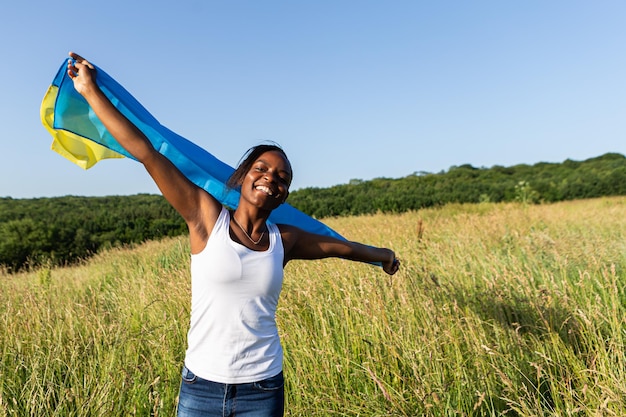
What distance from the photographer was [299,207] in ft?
86.8

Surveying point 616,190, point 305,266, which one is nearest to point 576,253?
point 305,266

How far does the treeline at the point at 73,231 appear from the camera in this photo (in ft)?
70.6

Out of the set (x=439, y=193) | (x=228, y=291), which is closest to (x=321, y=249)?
(x=228, y=291)

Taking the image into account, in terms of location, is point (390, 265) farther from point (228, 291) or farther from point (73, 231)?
point (73, 231)

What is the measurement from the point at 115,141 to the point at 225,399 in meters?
1.76

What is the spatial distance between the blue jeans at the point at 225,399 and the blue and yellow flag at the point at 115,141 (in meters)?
1.06

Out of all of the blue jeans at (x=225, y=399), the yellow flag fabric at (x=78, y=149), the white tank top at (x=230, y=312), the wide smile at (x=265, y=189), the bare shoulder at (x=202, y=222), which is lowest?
the blue jeans at (x=225, y=399)

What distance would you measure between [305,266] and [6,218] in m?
32.1

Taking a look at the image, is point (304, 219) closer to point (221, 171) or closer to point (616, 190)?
point (221, 171)

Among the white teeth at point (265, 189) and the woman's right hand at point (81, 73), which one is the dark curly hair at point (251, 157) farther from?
the woman's right hand at point (81, 73)

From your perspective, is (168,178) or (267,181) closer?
(168,178)

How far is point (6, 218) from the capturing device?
29906 millimetres

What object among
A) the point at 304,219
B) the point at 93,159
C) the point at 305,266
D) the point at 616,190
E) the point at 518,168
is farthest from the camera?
the point at 518,168

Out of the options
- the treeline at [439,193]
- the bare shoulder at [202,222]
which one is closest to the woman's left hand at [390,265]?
the bare shoulder at [202,222]
